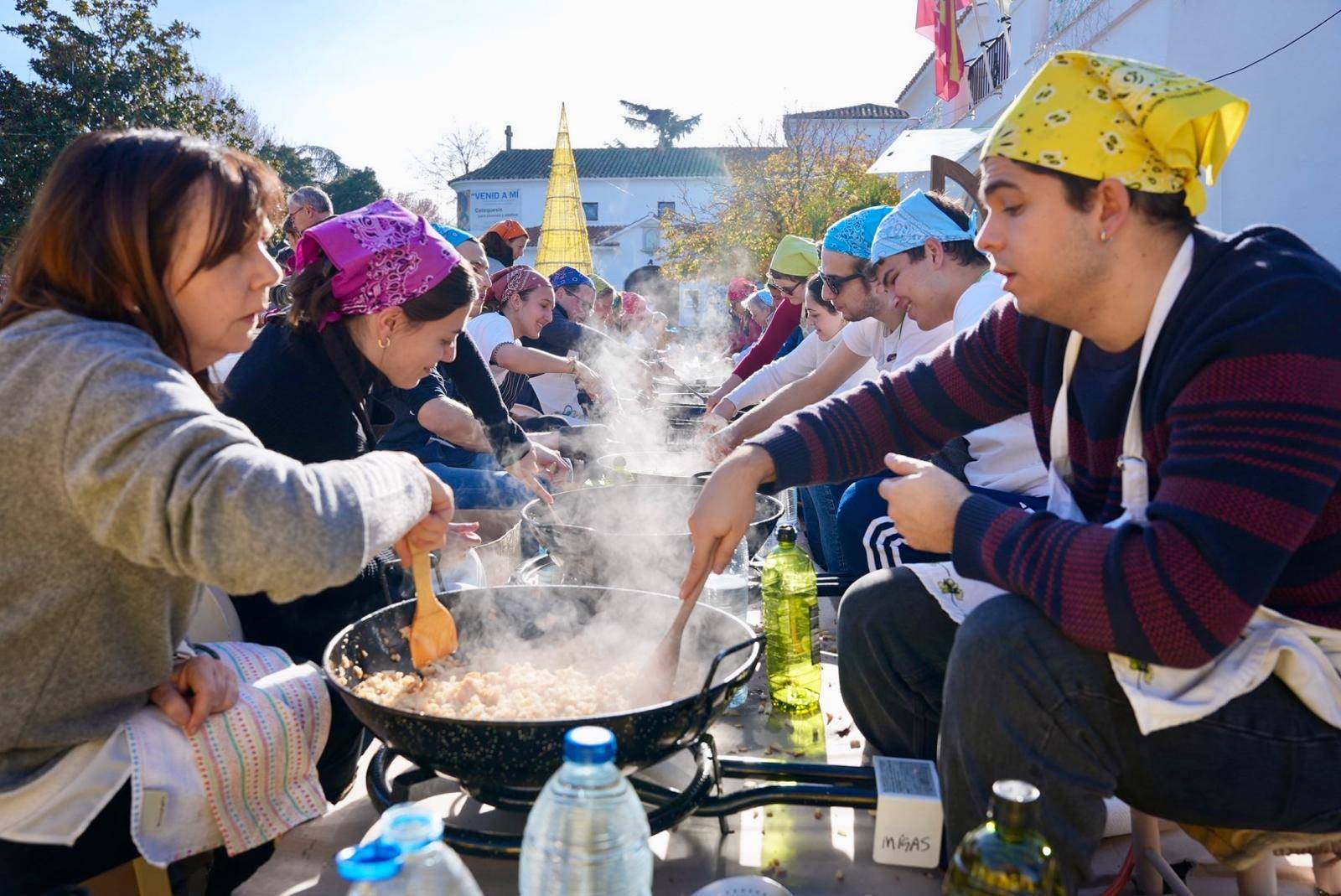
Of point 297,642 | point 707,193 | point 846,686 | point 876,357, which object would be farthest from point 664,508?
point 707,193

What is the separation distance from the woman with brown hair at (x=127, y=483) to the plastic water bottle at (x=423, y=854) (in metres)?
0.51

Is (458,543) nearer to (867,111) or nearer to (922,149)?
(922,149)

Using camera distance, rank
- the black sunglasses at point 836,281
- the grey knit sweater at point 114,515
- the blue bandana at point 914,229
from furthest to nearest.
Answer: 1. the black sunglasses at point 836,281
2. the blue bandana at point 914,229
3. the grey knit sweater at point 114,515

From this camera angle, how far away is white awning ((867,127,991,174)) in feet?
28.8

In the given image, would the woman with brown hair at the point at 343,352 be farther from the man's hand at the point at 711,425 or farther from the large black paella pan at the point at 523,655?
the man's hand at the point at 711,425

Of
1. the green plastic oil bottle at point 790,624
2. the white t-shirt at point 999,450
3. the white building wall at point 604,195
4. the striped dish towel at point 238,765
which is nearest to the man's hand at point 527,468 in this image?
the green plastic oil bottle at point 790,624

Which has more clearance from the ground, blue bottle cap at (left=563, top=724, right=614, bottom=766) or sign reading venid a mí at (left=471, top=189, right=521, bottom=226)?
sign reading venid a mí at (left=471, top=189, right=521, bottom=226)

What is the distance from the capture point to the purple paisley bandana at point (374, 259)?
275cm

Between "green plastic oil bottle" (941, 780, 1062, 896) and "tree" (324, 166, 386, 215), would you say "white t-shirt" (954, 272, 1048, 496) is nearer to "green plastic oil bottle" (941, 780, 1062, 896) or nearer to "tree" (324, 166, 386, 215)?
"green plastic oil bottle" (941, 780, 1062, 896)

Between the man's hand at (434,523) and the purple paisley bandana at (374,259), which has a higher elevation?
the purple paisley bandana at (374,259)

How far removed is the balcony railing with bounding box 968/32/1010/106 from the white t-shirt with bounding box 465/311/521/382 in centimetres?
1308

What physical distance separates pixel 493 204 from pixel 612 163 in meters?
7.20

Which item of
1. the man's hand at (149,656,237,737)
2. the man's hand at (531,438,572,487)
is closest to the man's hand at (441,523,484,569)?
the man's hand at (531,438,572,487)

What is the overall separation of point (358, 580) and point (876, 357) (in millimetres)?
2978
